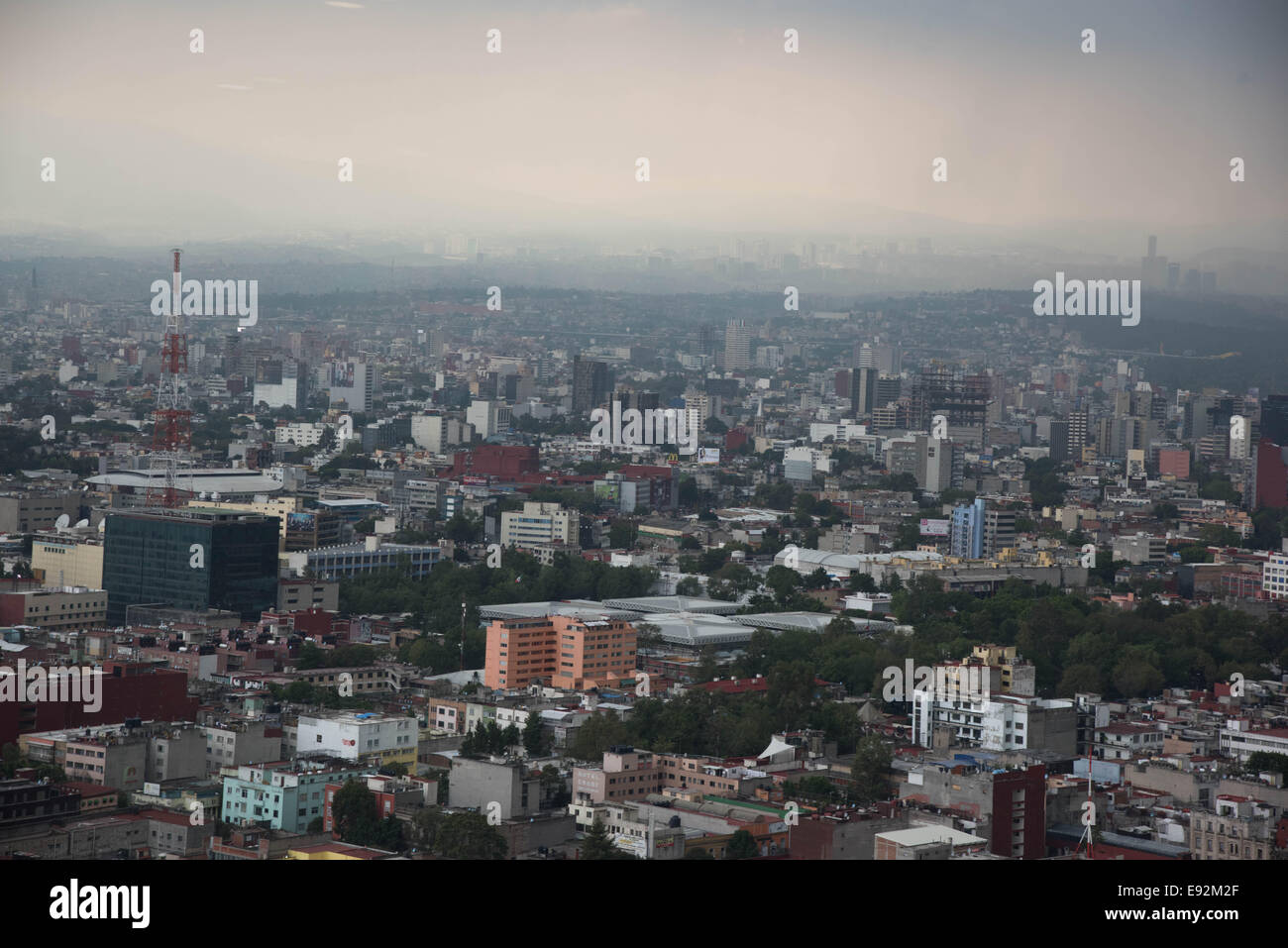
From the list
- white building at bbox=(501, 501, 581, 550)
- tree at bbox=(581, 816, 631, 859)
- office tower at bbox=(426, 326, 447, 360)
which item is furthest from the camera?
office tower at bbox=(426, 326, 447, 360)

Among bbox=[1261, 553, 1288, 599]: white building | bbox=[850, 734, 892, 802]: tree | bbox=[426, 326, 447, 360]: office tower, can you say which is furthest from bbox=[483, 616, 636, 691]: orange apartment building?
bbox=[426, 326, 447, 360]: office tower

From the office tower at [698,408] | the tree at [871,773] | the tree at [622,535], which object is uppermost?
the office tower at [698,408]

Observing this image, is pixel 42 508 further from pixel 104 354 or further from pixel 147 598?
pixel 104 354

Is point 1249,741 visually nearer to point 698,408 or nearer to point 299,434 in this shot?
point 299,434

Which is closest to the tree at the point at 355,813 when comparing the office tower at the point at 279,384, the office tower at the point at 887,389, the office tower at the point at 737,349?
the office tower at the point at 279,384

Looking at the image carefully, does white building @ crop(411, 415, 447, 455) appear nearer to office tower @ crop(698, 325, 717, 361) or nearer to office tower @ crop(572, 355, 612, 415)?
office tower @ crop(572, 355, 612, 415)

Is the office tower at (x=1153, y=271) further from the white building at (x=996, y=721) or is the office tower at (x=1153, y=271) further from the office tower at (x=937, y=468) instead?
the white building at (x=996, y=721)

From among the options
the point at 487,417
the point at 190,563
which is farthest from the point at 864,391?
the point at 190,563
